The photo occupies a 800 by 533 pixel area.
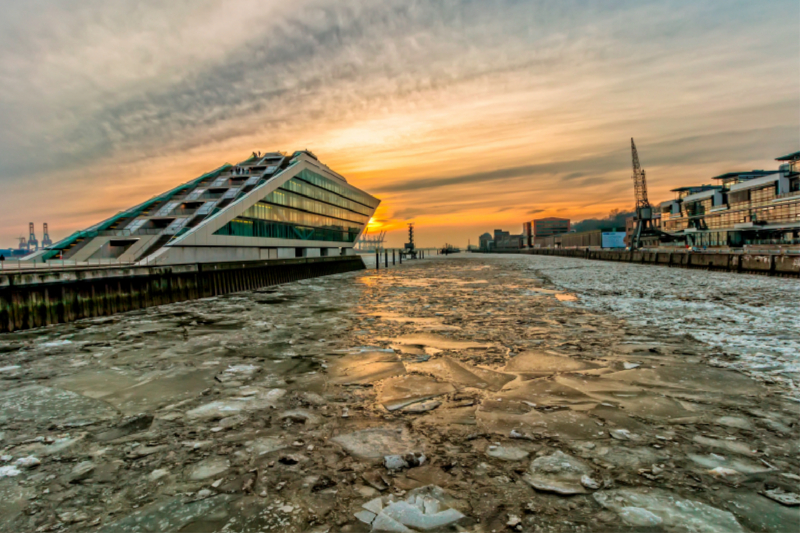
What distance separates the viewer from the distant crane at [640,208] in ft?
343

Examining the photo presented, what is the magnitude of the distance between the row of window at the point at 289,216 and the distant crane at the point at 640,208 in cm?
7933

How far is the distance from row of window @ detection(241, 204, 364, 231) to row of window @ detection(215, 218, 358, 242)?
0.63 m

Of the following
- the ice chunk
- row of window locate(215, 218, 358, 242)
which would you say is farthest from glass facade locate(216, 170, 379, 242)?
the ice chunk

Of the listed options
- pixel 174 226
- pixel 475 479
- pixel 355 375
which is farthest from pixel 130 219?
pixel 475 479

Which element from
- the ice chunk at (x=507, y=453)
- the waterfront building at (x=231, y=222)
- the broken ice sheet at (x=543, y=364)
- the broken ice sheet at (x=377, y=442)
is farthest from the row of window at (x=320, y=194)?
the ice chunk at (x=507, y=453)

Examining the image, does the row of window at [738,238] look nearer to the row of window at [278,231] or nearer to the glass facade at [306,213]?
the row of window at [278,231]

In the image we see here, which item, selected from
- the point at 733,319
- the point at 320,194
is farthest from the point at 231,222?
the point at 733,319

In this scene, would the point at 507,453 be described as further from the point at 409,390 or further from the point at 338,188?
the point at 338,188

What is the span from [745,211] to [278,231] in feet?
299

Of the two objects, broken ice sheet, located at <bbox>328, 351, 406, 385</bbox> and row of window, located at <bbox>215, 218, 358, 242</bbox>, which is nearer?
broken ice sheet, located at <bbox>328, 351, 406, 385</bbox>

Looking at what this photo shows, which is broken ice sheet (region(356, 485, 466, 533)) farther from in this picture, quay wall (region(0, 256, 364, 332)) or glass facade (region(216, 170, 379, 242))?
glass facade (region(216, 170, 379, 242))

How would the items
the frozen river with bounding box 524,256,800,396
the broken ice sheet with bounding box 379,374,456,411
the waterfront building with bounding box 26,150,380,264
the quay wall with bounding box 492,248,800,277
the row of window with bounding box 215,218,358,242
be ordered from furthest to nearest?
the row of window with bounding box 215,218,358,242
the waterfront building with bounding box 26,150,380,264
the quay wall with bounding box 492,248,800,277
the frozen river with bounding box 524,256,800,396
the broken ice sheet with bounding box 379,374,456,411

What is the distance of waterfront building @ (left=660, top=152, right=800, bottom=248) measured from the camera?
6781cm

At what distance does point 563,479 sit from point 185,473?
3.61 meters
